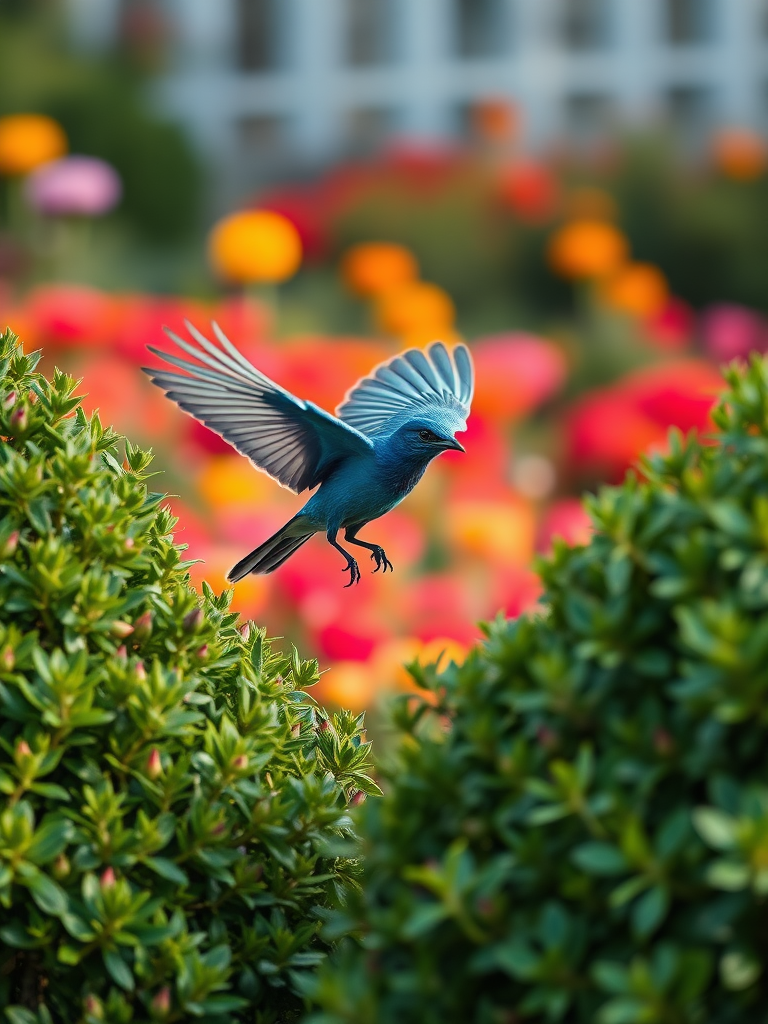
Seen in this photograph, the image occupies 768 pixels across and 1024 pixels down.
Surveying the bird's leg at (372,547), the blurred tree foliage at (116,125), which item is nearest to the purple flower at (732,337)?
the blurred tree foliage at (116,125)

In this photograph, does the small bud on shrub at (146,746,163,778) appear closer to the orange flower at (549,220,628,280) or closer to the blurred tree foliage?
the orange flower at (549,220,628,280)

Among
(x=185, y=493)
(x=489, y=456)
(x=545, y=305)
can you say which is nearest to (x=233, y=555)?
(x=185, y=493)

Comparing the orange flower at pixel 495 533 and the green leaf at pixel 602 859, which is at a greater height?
the orange flower at pixel 495 533

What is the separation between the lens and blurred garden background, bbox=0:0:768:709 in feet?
16.5

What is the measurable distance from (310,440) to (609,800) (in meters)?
1.04

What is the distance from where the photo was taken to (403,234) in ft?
36.8

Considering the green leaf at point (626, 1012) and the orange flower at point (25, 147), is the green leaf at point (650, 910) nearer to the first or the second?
the green leaf at point (626, 1012)

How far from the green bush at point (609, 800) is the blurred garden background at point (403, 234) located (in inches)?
9.1

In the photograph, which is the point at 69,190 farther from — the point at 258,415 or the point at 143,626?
the point at 143,626

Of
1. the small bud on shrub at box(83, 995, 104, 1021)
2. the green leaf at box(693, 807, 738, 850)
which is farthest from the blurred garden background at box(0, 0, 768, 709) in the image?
the small bud on shrub at box(83, 995, 104, 1021)

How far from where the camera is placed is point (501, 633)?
1.56 meters

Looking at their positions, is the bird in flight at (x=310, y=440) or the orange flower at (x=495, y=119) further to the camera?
the orange flower at (x=495, y=119)

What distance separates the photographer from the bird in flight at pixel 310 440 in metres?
1.94

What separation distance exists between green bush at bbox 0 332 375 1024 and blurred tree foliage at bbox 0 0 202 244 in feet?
37.3
